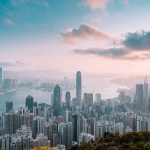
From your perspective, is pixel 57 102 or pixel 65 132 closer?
pixel 65 132

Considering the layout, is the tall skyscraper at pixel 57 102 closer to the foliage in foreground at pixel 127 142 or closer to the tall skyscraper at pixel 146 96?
the tall skyscraper at pixel 146 96

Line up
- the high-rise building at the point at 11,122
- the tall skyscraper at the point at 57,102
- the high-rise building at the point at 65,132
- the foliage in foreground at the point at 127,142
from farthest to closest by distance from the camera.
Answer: the tall skyscraper at the point at 57,102
the high-rise building at the point at 11,122
the high-rise building at the point at 65,132
the foliage in foreground at the point at 127,142

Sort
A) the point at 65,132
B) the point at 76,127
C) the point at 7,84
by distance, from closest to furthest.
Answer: the point at 65,132, the point at 76,127, the point at 7,84

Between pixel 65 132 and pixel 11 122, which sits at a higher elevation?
pixel 11 122

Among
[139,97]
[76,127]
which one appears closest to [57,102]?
[139,97]

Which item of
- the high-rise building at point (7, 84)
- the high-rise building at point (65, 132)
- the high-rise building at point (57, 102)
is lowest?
the high-rise building at point (65, 132)

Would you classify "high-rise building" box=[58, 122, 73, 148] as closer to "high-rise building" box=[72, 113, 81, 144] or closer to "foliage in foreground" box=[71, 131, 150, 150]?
"high-rise building" box=[72, 113, 81, 144]

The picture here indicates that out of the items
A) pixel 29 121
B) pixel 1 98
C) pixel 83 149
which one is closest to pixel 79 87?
pixel 1 98

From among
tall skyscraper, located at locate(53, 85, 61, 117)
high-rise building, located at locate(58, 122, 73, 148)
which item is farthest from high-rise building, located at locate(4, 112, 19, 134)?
tall skyscraper, located at locate(53, 85, 61, 117)

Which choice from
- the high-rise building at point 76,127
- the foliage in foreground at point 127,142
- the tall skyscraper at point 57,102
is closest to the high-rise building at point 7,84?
the tall skyscraper at point 57,102

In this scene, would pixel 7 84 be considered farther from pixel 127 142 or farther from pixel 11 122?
pixel 127 142

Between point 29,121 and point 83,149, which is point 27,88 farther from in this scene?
point 83,149
